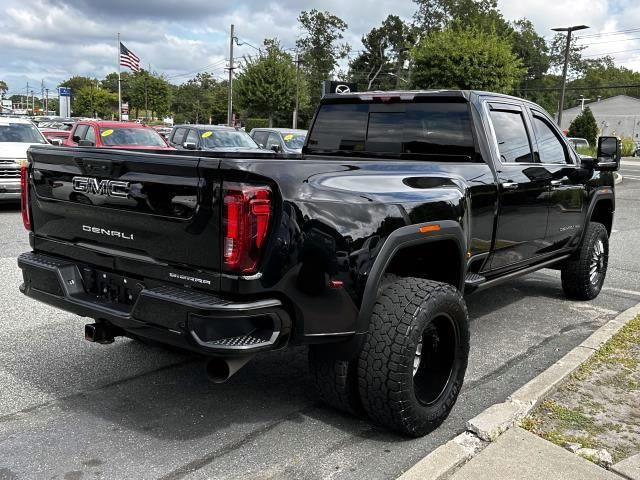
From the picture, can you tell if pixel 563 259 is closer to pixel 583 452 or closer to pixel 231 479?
pixel 583 452

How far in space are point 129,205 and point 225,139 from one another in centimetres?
1305

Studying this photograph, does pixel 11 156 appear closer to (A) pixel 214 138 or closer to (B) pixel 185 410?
(A) pixel 214 138

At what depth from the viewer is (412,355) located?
310cm

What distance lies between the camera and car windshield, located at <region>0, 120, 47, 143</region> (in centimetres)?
1198

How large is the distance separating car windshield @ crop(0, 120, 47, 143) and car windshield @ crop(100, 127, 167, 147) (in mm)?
1412

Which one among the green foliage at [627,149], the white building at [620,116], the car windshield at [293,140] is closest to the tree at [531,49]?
the white building at [620,116]

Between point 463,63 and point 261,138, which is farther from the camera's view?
point 463,63

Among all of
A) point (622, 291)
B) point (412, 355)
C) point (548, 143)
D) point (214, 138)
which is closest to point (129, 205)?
point (412, 355)

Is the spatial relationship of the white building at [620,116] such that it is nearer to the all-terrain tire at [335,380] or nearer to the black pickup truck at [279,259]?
the black pickup truck at [279,259]

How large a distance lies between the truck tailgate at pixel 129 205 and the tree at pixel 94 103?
8797 centimetres

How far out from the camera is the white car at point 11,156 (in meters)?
11.0

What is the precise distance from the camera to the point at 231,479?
2.90 metres

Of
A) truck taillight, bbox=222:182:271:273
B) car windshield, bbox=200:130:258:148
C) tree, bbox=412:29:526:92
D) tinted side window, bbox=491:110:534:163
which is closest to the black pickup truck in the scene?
truck taillight, bbox=222:182:271:273

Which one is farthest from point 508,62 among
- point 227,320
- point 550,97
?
point 550,97
